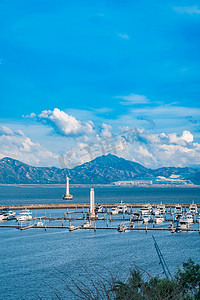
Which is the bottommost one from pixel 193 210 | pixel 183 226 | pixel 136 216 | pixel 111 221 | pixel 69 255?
pixel 69 255

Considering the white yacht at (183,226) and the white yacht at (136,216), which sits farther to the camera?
the white yacht at (136,216)

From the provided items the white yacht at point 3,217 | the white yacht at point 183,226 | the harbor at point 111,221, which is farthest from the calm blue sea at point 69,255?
the white yacht at point 3,217

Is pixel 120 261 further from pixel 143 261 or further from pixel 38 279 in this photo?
pixel 38 279

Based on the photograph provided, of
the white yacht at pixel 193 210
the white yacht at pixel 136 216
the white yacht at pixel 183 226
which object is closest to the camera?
the white yacht at pixel 183 226

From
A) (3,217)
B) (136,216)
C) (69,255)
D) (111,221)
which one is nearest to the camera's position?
(69,255)

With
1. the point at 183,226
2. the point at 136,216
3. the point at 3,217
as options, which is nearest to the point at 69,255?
the point at 183,226

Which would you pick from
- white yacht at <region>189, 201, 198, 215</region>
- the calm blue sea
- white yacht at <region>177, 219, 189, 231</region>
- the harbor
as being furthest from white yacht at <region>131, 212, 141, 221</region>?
the calm blue sea

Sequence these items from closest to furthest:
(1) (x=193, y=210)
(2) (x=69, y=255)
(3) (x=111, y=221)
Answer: (2) (x=69, y=255)
(3) (x=111, y=221)
(1) (x=193, y=210)

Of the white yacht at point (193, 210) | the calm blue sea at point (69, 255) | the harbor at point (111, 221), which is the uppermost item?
the white yacht at point (193, 210)

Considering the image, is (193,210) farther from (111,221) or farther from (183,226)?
(183,226)

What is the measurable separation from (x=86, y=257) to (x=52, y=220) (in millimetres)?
52734

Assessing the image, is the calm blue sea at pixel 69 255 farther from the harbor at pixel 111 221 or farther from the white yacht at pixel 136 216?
the white yacht at pixel 136 216

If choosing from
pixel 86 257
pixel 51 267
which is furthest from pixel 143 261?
pixel 51 267

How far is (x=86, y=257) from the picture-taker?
60.5 m
